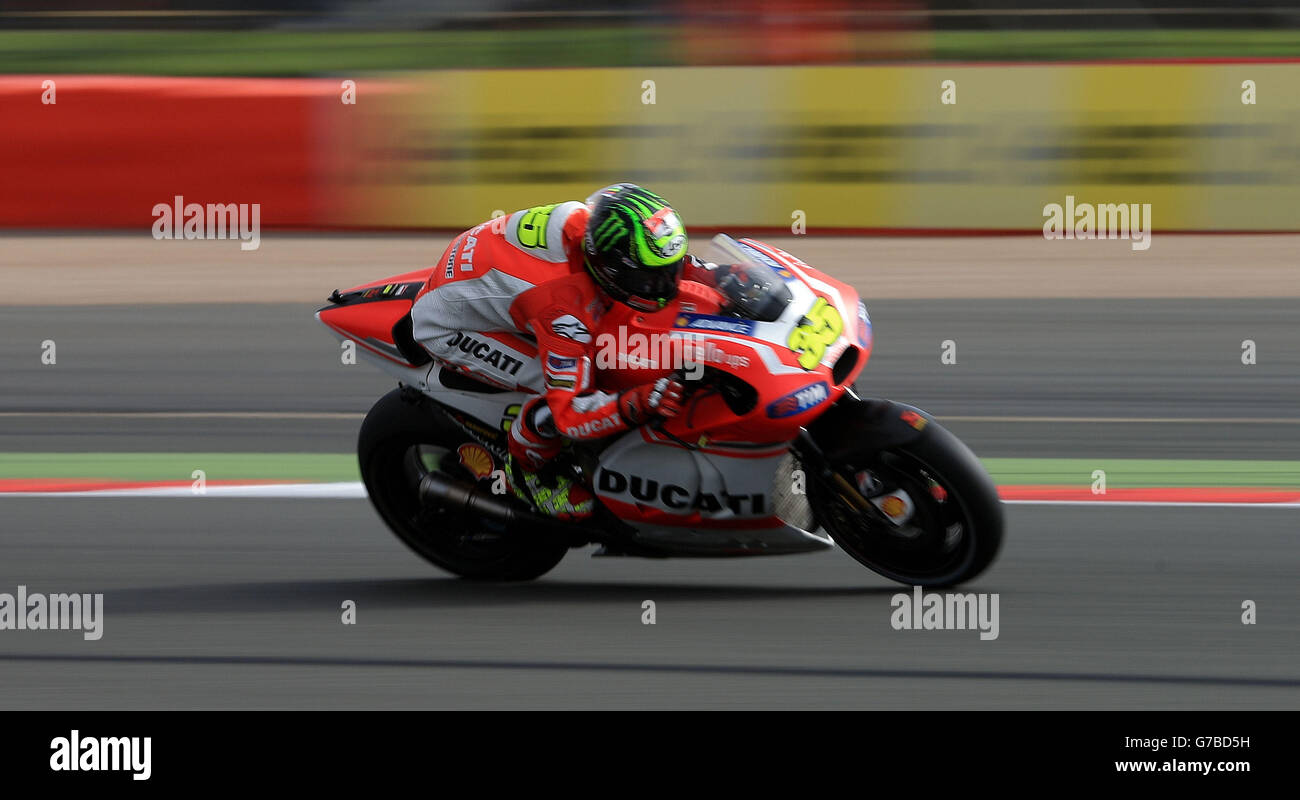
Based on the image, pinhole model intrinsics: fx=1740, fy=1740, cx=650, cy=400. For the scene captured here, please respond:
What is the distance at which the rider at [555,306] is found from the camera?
17.1ft

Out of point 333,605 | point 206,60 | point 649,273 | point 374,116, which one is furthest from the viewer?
point 206,60

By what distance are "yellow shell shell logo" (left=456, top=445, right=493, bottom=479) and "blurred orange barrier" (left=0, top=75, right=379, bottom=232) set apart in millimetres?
7599

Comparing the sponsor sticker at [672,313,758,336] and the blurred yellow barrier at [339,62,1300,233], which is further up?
the blurred yellow barrier at [339,62,1300,233]

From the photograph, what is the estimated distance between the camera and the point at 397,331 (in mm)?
5828

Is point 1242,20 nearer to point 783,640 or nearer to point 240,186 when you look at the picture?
point 240,186

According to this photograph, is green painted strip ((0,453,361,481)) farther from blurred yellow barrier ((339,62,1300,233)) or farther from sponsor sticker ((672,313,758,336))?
blurred yellow barrier ((339,62,1300,233))

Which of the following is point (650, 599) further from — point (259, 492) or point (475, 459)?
point (259, 492)

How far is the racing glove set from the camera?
5230 millimetres

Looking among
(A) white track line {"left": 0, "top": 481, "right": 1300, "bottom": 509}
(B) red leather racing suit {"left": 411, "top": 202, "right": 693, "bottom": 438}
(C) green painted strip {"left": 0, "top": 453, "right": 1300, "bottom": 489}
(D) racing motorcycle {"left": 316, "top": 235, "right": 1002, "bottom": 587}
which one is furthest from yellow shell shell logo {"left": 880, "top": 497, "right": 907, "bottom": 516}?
(A) white track line {"left": 0, "top": 481, "right": 1300, "bottom": 509}

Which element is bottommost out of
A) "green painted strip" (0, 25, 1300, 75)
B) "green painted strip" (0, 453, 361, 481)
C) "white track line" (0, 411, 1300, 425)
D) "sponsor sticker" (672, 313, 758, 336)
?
"green painted strip" (0, 453, 361, 481)

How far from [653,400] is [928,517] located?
0.92m

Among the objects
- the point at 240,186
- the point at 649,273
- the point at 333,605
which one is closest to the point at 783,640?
the point at 649,273

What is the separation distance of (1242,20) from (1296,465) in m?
11.3

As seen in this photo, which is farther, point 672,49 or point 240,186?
point 672,49
